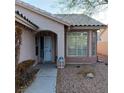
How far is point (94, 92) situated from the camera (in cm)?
1016

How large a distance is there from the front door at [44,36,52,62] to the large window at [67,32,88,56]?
1658 millimetres

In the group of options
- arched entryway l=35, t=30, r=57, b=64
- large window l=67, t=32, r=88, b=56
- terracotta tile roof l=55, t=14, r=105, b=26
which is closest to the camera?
terracotta tile roof l=55, t=14, r=105, b=26

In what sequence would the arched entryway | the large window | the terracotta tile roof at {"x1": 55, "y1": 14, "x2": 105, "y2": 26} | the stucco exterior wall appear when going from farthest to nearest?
the arched entryway, the large window, the terracotta tile roof at {"x1": 55, "y1": 14, "x2": 105, "y2": 26}, the stucco exterior wall

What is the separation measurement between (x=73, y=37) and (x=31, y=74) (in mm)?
11500

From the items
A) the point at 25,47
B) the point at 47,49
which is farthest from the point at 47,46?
the point at 25,47

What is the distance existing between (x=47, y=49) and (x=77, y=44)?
8.99 ft

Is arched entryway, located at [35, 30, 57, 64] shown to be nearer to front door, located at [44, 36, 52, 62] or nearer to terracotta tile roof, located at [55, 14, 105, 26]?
front door, located at [44, 36, 52, 62]

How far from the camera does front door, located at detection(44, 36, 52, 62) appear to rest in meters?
23.1

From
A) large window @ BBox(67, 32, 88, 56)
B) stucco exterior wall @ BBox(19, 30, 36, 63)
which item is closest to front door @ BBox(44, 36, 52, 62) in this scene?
large window @ BBox(67, 32, 88, 56)
